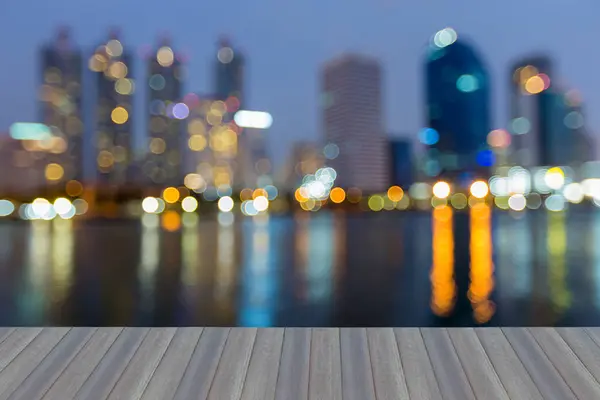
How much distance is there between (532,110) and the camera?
105 m

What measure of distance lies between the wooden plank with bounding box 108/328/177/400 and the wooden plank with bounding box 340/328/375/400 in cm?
104

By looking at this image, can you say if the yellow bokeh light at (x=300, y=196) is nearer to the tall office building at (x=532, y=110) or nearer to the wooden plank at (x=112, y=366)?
the tall office building at (x=532, y=110)

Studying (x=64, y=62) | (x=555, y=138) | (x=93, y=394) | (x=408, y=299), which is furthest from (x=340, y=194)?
(x=93, y=394)

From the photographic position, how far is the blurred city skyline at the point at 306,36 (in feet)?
134

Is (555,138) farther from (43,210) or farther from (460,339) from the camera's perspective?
(460,339)

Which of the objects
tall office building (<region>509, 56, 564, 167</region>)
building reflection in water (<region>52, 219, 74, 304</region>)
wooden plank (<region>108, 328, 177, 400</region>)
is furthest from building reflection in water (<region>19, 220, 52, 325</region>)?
tall office building (<region>509, 56, 564, 167</region>)

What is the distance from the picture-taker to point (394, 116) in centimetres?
10569

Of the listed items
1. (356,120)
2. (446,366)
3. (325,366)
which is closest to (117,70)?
(356,120)

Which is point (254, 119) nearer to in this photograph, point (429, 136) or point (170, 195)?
point (170, 195)

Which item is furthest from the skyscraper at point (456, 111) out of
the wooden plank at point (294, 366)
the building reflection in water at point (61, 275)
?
the wooden plank at point (294, 366)

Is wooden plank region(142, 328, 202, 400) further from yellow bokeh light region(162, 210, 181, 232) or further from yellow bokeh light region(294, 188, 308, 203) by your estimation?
yellow bokeh light region(294, 188, 308, 203)

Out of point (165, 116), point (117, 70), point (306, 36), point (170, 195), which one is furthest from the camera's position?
point (165, 116)

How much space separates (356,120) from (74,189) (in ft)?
161

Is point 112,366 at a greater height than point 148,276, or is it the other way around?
point 112,366
